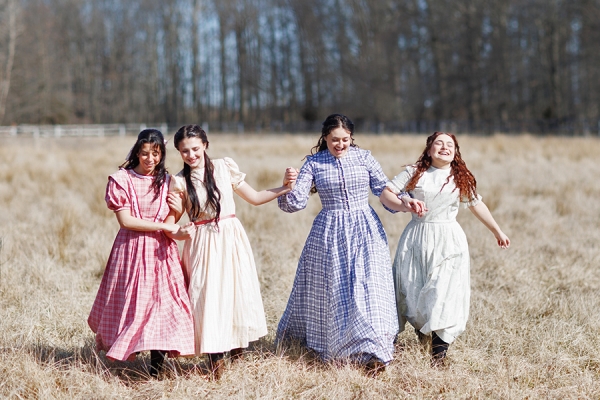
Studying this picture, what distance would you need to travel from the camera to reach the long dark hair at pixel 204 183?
3.26 metres

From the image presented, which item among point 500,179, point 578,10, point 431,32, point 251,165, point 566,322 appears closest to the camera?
point 566,322

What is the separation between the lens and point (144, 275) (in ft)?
10.5

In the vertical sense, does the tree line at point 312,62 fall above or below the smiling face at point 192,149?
above

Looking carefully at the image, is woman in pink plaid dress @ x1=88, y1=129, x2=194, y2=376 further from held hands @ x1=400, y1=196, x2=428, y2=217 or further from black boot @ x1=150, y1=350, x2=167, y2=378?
held hands @ x1=400, y1=196, x2=428, y2=217

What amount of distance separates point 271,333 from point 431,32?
32.0 m

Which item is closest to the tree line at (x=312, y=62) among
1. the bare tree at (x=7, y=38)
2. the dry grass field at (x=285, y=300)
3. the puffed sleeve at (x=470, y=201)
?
the bare tree at (x=7, y=38)

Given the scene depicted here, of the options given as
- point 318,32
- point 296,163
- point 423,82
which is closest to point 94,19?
point 318,32

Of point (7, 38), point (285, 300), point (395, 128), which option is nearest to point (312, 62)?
point (395, 128)

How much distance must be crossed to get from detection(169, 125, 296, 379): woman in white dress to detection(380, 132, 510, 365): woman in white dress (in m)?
0.89

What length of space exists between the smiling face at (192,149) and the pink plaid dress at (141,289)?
0.22 metres

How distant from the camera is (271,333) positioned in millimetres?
4180

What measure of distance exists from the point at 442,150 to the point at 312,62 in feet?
122

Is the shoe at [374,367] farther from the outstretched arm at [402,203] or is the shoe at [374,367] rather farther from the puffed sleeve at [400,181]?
the puffed sleeve at [400,181]

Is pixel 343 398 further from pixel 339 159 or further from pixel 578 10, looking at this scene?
pixel 578 10
